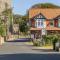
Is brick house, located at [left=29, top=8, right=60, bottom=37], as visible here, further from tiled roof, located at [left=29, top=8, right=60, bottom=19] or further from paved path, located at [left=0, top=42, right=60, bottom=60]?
paved path, located at [left=0, top=42, right=60, bottom=60]

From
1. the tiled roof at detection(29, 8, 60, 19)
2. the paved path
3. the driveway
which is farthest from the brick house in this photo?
the paved path

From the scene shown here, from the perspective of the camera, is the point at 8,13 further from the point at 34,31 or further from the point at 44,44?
the point at 44,44

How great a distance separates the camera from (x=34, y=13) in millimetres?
98375

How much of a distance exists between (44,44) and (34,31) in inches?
1288

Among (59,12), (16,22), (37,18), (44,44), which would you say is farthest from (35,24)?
(16,22)

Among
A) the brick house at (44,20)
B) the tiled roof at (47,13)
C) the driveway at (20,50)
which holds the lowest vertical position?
the driveway at (20,50)

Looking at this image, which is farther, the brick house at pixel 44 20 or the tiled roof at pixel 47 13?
the tiled roof at pixel 47 13

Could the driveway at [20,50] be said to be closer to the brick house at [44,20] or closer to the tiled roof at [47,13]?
the brick house at [44,20]
